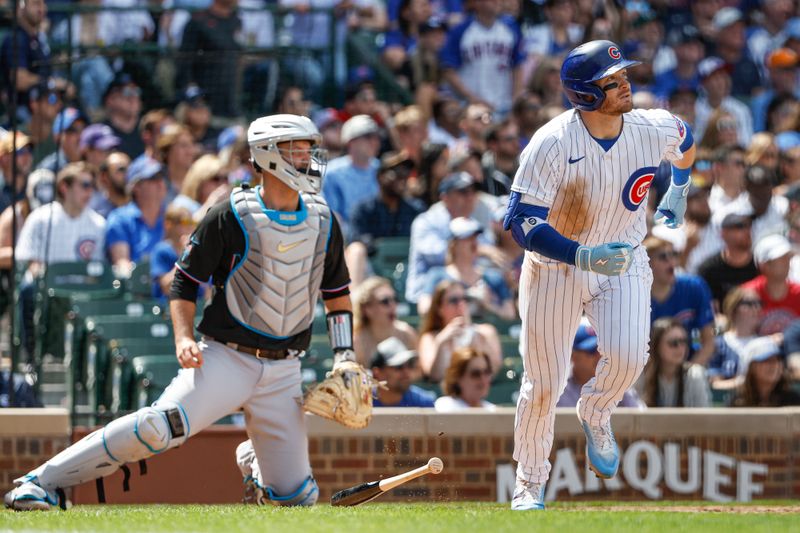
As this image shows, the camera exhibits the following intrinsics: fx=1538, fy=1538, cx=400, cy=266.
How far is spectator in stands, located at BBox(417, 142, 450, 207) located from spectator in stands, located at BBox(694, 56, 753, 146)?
3.55 metres

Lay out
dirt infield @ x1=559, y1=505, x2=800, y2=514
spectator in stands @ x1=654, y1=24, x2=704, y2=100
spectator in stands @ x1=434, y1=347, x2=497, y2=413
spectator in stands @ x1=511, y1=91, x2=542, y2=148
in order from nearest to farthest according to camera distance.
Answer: dirt infield @ x1=559, y1=505, x2=800, y2=514 < spectator in stands @ x1=434, y1=347, x2=497, y2=413 < spectator in stands @ x1=511, y1=91, x2=542, y2=148 < spectator in stands @ x1=654, y1=24, x2=704, y2=100

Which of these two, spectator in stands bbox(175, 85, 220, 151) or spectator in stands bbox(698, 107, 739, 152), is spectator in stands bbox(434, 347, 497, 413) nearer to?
→ spectator in stands bbox(175, 85, 220, 151)

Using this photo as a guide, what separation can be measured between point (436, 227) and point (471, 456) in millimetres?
2395

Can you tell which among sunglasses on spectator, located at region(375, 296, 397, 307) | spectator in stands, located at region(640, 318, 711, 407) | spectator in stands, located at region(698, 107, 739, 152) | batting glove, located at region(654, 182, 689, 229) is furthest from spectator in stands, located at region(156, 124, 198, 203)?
batting glove, located at region(654, 182, 689, 229)

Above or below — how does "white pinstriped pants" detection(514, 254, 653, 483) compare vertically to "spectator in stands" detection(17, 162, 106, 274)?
below

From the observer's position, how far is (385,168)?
11.7 meters

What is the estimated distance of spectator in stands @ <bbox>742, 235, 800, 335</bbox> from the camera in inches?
443

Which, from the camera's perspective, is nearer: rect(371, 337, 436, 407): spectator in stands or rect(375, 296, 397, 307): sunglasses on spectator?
rect(371, 337, 436, 407): spectator in stands

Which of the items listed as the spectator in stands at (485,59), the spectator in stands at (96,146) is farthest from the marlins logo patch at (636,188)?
the spectator in stands at (485,59)

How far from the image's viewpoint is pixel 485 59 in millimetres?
14359

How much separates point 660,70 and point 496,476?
7.53 m

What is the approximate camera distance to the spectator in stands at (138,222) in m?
10.8

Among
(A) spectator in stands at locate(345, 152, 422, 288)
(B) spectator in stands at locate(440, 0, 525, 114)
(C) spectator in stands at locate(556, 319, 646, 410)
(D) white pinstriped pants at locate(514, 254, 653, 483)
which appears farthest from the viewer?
(B) spectator in stands at locate(440, 0, 525, 114)

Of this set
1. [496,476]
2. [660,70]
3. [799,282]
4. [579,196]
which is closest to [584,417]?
[579,196]
